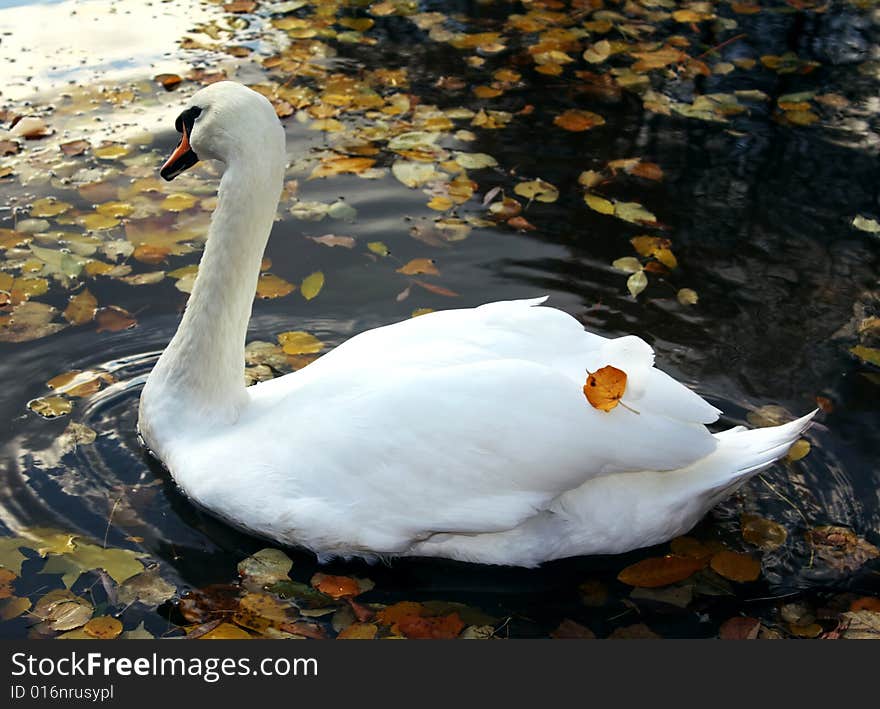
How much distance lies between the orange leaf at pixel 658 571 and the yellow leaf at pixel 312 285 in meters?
2.17

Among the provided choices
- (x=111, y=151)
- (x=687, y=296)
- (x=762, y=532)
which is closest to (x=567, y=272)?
(x=687, y=296)

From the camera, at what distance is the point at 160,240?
5922mm

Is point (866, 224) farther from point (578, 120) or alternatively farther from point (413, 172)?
point (413, 172)

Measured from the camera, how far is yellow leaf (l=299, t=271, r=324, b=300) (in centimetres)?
560

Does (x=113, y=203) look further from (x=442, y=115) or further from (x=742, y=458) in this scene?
(x=742, y=458)

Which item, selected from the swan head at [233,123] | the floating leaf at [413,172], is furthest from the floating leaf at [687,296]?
the swan head at [233,123]

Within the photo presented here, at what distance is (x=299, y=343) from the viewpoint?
5262 mm

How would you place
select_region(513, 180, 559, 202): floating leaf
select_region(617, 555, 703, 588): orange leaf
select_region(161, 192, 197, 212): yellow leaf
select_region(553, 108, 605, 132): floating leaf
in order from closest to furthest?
select_region(617, 555, 703, 588): orange leaf
select_region(161, 192, 197, 212): yellow leaf
select_region(513, 180, 559, 202): floating leaf
select_region(553, 108, 605, 132): floating leaf

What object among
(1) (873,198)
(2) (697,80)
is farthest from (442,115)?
(1) (873,198)

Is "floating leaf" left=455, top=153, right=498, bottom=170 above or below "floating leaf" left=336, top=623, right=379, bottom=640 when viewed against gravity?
above

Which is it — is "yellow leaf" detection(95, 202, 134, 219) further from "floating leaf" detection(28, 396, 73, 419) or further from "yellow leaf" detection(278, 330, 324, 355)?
"floating leaf" detection(28, 396, 73, 419)

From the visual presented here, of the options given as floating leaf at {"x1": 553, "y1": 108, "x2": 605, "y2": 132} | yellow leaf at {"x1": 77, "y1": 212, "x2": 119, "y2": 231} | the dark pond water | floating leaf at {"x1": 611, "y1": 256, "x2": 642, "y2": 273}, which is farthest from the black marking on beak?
floating leaf at {"x1": 553, "y1": 108, "x2": 605, "y2": 132}

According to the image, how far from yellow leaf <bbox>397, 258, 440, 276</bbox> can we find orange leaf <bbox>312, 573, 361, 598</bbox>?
6.82 ft

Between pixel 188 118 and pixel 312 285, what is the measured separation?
1.54 meters
